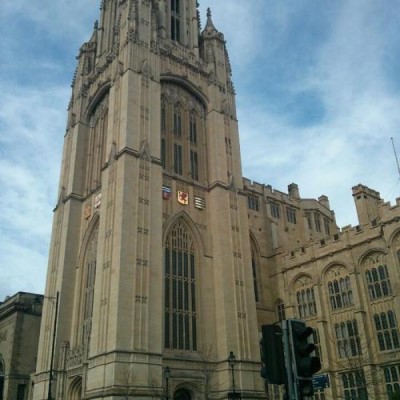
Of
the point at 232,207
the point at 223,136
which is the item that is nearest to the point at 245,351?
the point at 232,207

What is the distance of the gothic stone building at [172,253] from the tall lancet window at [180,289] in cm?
12

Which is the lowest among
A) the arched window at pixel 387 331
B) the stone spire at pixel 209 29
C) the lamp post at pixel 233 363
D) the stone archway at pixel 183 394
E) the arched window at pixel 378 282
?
the stone archway at pixel 183 394


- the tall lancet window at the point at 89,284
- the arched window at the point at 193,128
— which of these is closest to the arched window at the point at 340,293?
the arched window at the point at 193,128

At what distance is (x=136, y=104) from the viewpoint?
47125 millimetres

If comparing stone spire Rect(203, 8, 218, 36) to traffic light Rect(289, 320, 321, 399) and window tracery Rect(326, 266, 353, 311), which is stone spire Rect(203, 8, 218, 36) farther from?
traffic light Rect(289, 320, 321, 399)

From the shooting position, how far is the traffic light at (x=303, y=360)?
8.43 metres

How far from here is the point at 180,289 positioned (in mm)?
43906

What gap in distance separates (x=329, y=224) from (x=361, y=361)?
106 feet

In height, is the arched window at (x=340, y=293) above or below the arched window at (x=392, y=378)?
above

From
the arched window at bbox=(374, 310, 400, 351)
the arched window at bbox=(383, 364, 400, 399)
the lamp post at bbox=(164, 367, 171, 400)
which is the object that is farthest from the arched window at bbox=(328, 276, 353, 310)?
the lamp post at bbox=(164, 367, 171, 400)

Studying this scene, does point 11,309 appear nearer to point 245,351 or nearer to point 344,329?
point 245,351

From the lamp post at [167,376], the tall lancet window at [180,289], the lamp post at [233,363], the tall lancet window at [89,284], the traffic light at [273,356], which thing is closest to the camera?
the traffic light at [273,356]

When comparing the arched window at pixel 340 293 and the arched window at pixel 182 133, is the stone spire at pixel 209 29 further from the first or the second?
the arched window at pixel 340 293

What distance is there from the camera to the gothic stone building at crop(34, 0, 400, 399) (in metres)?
39.2
